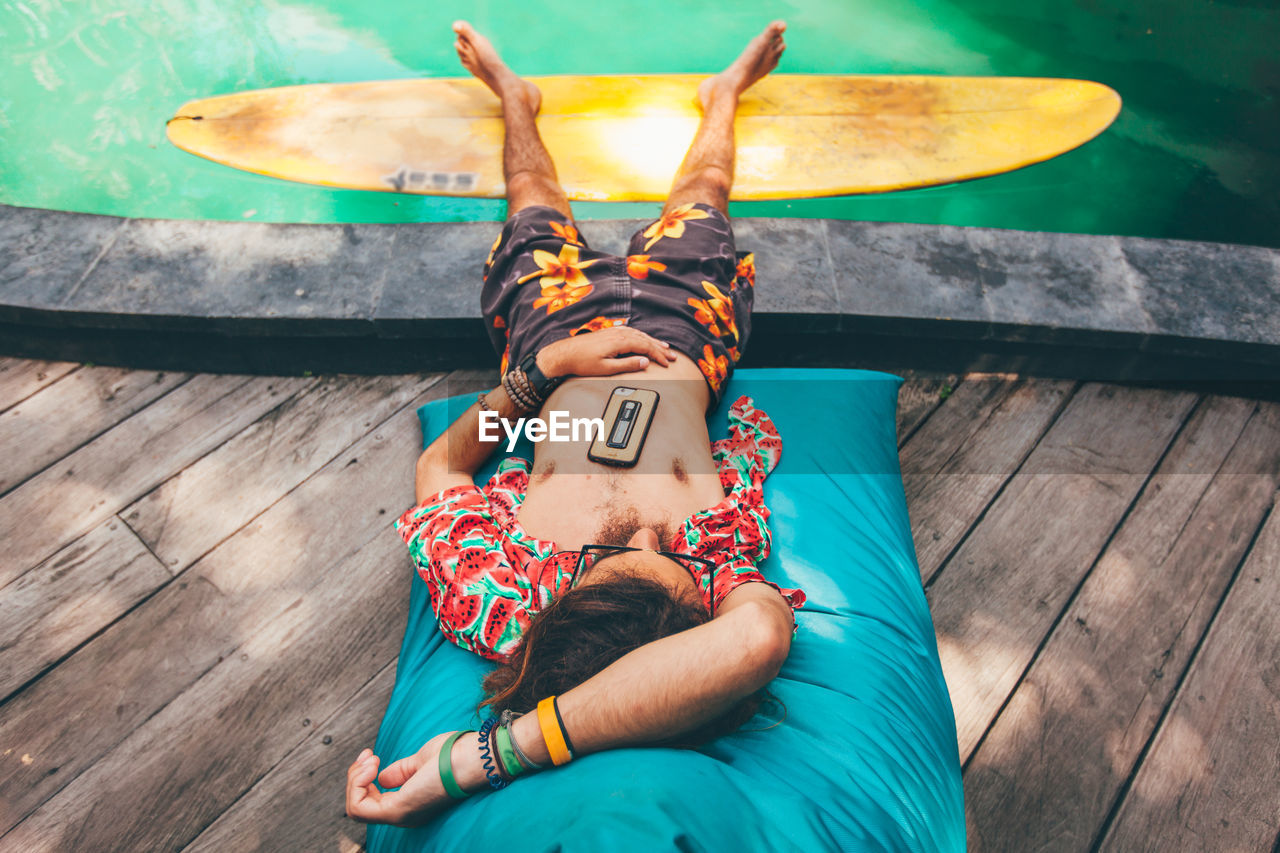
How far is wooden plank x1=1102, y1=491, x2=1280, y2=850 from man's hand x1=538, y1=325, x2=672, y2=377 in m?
1.46

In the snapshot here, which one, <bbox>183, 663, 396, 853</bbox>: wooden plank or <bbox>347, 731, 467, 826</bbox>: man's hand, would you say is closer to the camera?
<bbox>347, 731, 467, 826</bbox>: man's hand

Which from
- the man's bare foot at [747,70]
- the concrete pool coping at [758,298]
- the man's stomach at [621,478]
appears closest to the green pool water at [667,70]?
the man's bare foot at [747,70]

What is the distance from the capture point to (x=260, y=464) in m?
1.90

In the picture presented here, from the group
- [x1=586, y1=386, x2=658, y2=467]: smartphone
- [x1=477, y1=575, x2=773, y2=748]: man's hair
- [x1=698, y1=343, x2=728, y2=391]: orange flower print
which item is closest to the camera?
[x1=477, y1=575, x2=773, y2=748]: man's hair

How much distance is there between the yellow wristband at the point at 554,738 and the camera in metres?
1.06

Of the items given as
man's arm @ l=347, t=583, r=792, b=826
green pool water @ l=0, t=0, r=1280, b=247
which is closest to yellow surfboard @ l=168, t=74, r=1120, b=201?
green pool water @ l=0, t=0, r=1280, b=247

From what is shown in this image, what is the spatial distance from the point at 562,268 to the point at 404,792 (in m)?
1.33

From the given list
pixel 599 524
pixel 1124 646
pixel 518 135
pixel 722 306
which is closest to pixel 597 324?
pixel 722 306

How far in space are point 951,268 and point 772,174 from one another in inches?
35.6

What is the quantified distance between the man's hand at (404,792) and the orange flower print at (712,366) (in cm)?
102

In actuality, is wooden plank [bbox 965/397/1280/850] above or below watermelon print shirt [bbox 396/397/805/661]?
below

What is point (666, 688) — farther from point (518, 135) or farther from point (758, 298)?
point (518, 135)

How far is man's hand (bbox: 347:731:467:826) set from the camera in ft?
3.69

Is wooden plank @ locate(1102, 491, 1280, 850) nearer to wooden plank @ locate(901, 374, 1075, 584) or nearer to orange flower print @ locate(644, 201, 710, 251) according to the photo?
wooden plank @ locate(901, 374, 1075, 584)
